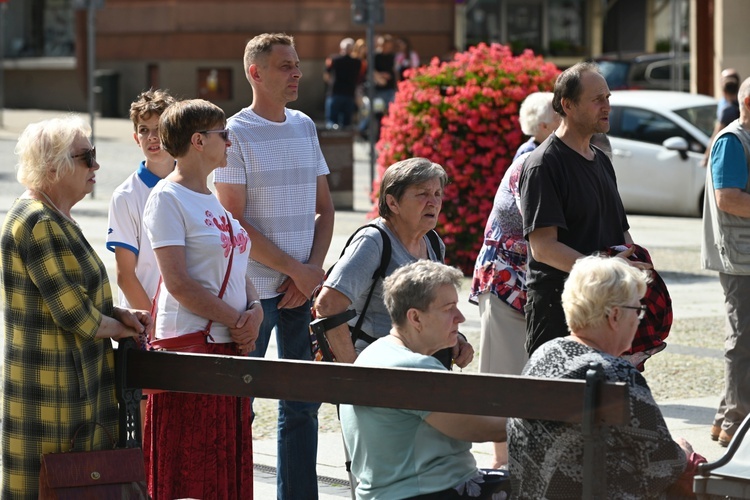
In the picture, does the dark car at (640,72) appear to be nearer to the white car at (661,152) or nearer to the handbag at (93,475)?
the white car at (661,152)

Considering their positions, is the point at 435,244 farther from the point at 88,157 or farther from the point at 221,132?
the point at 88,157

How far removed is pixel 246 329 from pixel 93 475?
0.80 metres

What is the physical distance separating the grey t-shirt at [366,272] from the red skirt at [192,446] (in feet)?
1.89

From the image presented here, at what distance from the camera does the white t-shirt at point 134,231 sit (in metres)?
5.51

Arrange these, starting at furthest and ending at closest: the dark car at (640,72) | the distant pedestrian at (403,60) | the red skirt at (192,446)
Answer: the distant pedestrian at (403,60) → the dark car at (640,72) → the red skirt at (192,446)

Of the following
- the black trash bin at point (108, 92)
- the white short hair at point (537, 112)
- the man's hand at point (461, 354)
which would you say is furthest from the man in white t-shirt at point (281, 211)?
the black trash bin at point (108, 92)

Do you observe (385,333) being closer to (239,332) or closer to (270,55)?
(239,332)

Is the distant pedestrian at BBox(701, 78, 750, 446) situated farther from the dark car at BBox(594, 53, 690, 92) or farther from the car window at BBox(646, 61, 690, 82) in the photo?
the car window at BBox(646, 61, 690, 82)

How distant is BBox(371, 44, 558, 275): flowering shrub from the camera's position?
39.0ft

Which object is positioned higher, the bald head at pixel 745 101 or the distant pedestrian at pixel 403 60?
the distant pedestrian at pixel 403 60

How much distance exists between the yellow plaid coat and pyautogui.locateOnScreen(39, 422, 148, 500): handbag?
10cm

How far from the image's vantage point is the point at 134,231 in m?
5.55

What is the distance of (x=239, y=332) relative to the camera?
4.79m

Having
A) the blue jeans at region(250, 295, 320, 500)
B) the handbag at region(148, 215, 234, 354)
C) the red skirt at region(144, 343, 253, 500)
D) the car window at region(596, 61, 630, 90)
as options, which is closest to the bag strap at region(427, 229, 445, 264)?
the blue jeans at region(250, 295, 320, 500)
